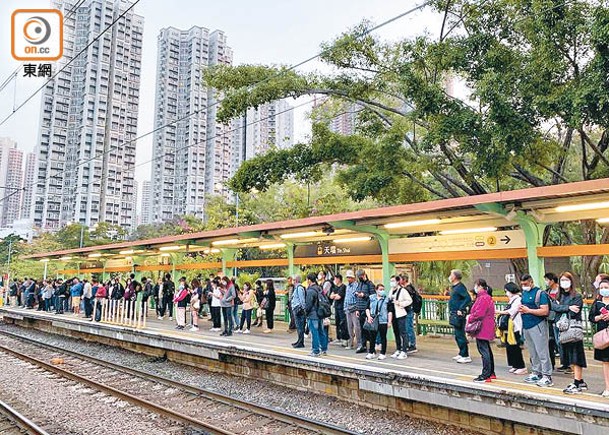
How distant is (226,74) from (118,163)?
61841 mm

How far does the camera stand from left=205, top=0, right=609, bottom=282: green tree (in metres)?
10.6

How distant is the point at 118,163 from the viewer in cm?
7088

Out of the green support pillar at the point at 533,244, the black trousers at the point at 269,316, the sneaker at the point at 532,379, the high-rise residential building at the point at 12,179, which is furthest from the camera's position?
the high-rise residential building at the point at 12,179

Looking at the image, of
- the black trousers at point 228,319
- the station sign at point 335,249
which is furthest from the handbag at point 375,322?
the black trousers at point 228,319

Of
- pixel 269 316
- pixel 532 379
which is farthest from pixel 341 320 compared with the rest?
pixel 532 379

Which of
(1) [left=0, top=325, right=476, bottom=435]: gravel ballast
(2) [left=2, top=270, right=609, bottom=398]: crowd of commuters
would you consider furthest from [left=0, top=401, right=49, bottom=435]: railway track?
(2) [left=2, top=270, right=609, bottom=398]: crowd of commuters

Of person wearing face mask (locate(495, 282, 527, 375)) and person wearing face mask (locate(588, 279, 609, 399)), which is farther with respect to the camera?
person wearing face mask (locate(495, 282, 527, 375))

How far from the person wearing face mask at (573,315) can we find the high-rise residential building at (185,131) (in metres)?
67.9

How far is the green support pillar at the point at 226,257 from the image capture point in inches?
558

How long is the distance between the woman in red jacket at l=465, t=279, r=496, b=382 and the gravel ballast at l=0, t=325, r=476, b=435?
2.76ft

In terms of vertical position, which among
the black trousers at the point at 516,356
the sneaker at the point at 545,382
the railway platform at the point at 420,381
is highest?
the black trousers at the point at 516,356

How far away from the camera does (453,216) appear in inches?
307

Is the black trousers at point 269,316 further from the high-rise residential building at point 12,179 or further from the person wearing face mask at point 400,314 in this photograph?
the high-rise residential building at point 12,179

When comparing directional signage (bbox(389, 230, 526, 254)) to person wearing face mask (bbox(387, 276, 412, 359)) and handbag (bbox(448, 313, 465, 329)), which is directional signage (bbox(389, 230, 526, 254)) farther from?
handbag (bbox(448, 313, 465, 329))
